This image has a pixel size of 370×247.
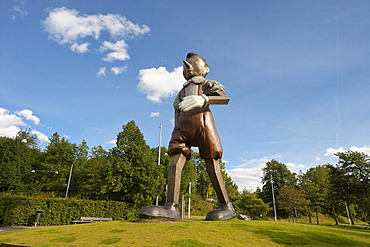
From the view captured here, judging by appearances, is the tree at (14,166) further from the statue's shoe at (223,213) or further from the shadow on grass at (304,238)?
the shadow on grass at (304,238)

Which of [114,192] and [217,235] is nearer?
[217,235]

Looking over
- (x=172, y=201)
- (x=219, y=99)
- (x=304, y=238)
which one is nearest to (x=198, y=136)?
(x=219, y=99)

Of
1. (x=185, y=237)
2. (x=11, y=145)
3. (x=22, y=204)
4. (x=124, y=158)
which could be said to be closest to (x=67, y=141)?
(x=11, y=145)

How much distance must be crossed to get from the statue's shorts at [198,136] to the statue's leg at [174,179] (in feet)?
0.68

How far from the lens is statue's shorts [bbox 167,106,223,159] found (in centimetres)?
582

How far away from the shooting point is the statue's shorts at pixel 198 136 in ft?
19.1

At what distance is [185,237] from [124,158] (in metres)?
18.0

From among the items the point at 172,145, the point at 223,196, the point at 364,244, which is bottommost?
the point at 364,244

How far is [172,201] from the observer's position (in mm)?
5469

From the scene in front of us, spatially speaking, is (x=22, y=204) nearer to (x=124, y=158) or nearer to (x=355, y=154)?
(x=124, y=158)

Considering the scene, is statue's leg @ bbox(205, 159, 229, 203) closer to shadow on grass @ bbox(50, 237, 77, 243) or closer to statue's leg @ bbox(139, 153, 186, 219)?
statue's leg @ bbox(139, 153, 186, 219)

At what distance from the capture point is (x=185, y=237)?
3.68m

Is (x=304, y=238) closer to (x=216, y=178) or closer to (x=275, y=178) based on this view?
(x=216, y=178)

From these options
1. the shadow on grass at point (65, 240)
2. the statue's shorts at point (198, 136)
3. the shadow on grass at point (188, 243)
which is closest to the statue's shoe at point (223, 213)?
the statue's shorts at point (198, 136)
